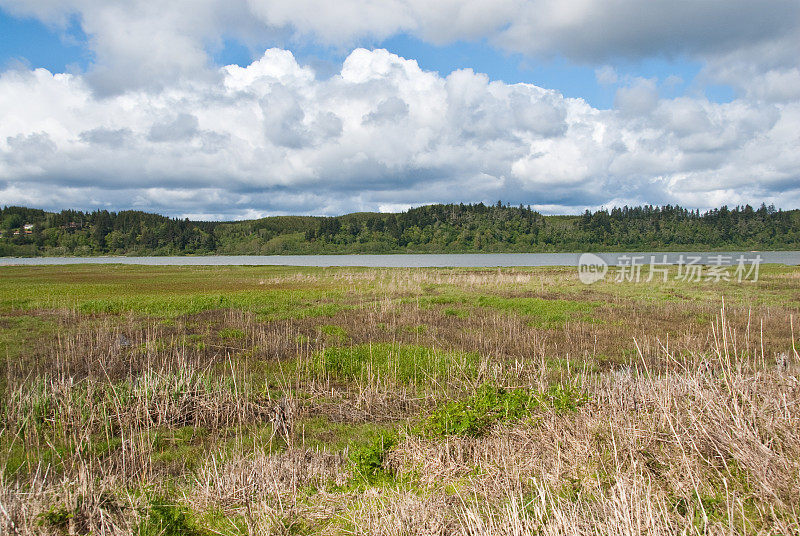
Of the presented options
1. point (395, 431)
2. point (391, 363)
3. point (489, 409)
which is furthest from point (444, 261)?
point (489, 409)

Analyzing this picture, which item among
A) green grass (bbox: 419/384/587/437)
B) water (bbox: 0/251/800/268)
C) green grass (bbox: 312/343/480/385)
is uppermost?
green grass (bbox: 419/384/587/437)

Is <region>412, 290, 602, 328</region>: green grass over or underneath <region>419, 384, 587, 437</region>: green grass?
underneath

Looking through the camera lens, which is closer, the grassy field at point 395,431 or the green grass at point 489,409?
the grassy field at point 395,431

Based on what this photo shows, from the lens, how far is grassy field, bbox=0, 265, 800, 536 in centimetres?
510

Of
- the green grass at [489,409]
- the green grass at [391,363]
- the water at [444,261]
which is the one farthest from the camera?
the water at [444,261]

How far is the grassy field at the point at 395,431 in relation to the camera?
5098mm

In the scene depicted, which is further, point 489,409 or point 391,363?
point 391,363

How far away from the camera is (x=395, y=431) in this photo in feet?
32.2

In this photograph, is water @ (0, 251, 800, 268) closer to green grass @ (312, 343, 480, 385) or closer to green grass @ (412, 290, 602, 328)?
green grass @ (412, 290, 602, 328)

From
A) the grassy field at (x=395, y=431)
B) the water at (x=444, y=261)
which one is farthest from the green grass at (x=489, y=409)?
the water at (x=444, y=261)

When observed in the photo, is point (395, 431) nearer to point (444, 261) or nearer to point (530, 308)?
point (530, 308)

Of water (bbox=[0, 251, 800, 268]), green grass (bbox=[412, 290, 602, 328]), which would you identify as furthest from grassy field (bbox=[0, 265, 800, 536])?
water (bbox=[0, 251, 800, 268])

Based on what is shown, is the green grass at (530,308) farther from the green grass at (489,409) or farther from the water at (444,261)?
the water at (444,261)

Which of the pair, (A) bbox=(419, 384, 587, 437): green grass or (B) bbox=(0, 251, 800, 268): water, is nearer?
(A) bbox=(419, 384, 587, 437): green grass
